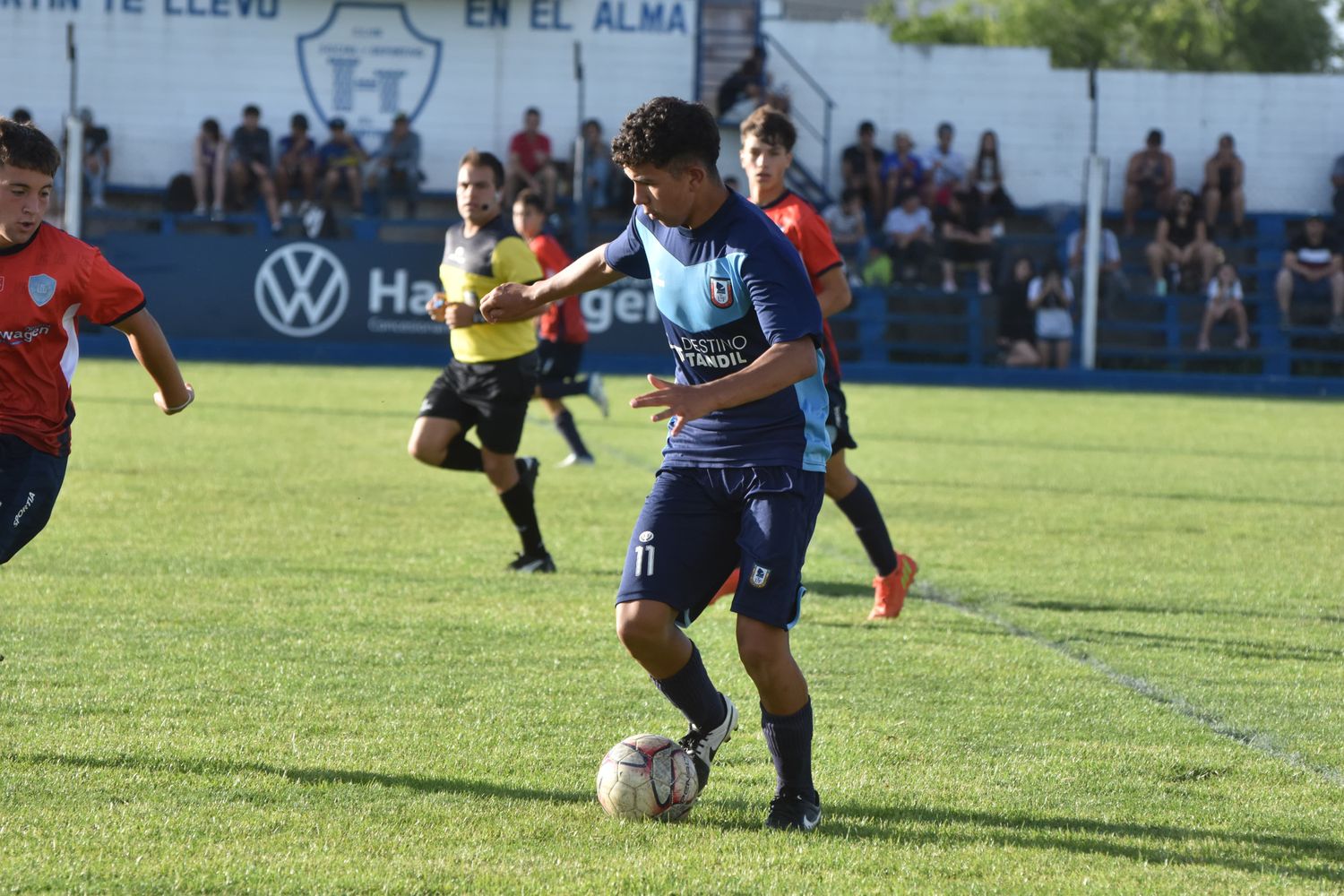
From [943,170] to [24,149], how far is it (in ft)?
70.0

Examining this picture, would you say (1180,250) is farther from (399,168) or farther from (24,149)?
(24,149)

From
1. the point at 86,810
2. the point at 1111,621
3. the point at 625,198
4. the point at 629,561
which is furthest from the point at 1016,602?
the point at 625,198

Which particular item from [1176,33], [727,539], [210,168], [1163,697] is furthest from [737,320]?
[1176,33]

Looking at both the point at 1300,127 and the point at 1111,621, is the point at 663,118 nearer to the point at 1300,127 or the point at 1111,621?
the point at 1111,621

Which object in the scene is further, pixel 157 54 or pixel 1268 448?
pixel 157 54

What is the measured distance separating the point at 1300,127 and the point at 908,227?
881 cm

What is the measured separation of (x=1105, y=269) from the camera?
2277 centimetres

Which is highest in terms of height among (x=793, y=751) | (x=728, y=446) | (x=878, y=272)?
(x=728, y=446)

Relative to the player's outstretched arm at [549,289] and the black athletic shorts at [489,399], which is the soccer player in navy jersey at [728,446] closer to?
the player's outstretched arm at [549,289]

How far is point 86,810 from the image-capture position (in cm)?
404

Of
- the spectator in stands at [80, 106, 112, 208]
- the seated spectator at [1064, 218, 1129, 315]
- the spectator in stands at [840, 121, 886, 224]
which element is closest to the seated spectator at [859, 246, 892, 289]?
the spectator in stands at [840, 121, 886, 224]

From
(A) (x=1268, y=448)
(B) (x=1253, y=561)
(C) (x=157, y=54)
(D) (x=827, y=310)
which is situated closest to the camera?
(D) (x=827, y=310)

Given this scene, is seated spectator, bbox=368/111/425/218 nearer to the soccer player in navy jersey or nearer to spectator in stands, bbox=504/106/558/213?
spectator in stands, bbox=504/106/558/213

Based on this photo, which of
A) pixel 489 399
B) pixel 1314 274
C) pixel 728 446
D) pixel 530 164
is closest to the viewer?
pixel 728 446
